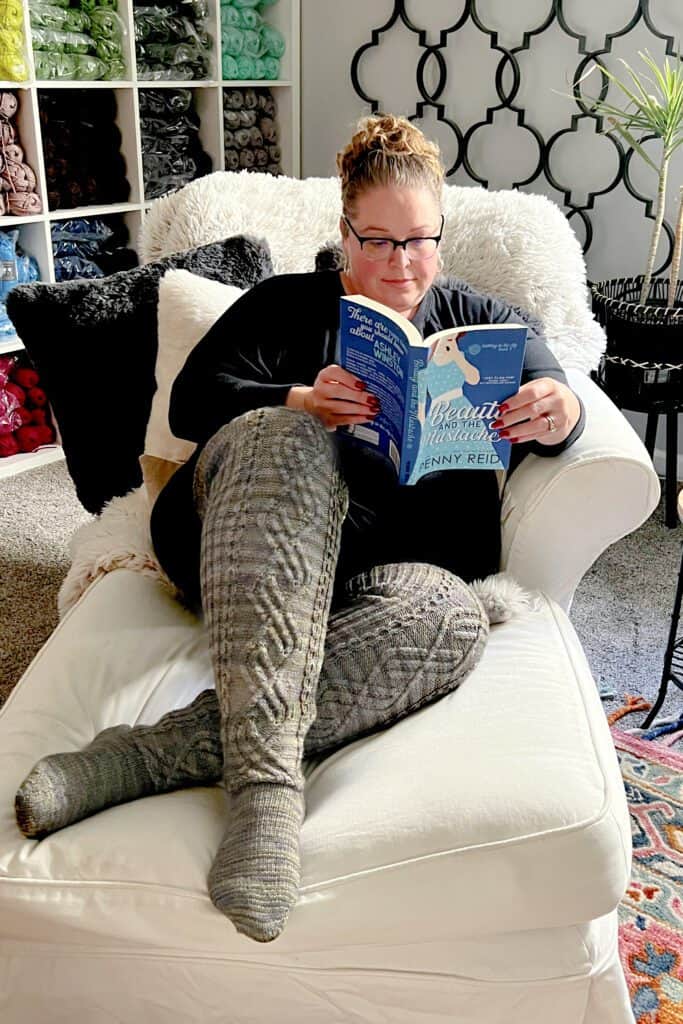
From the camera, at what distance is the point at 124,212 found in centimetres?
296

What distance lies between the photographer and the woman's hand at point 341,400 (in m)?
1.18

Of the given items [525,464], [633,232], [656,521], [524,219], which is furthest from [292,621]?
[633,232]

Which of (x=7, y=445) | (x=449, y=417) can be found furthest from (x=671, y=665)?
(x=7, y=445)

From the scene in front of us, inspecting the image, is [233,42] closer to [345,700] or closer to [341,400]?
[341,400]

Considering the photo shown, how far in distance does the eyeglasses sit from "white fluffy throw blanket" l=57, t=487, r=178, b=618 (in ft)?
1.71

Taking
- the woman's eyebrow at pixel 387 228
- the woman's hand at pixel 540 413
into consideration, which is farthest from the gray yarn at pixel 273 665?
the woman's eyebrow at pixel 387 228

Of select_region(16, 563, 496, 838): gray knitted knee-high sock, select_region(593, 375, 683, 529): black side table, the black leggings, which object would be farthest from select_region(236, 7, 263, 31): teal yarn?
select_region(16, 563, 496, 838): gray knitted knee-high sock

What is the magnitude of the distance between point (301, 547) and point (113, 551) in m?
0.44

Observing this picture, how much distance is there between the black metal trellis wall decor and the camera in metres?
2.54

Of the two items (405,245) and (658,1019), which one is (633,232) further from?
(658,1019)

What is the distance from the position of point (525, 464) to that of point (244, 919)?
0.74 m

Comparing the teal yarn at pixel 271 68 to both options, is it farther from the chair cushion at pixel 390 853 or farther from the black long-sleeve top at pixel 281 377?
the chair cushion at pixel 390 853

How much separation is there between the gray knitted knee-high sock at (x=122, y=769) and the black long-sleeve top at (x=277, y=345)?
48 centimetres

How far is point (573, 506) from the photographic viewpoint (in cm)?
129
